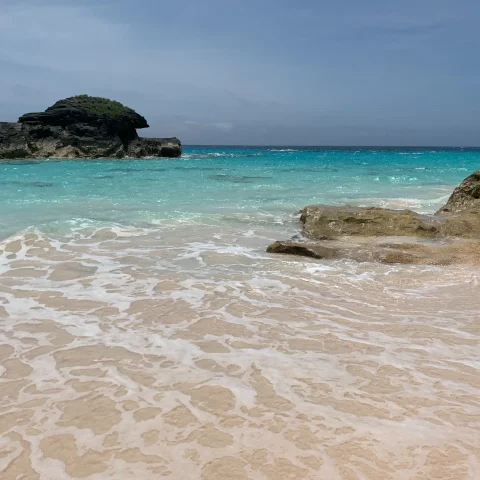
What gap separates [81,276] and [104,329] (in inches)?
86.0

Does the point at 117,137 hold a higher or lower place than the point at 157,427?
higher

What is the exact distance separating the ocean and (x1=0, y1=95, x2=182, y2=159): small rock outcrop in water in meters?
48.0

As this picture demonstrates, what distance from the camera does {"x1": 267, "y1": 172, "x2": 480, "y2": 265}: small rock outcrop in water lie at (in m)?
7.65

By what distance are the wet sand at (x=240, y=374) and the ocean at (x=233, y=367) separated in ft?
0.05

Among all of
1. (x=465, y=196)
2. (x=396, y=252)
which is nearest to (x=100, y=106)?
(x=465, y=196)

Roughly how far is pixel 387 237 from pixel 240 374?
19.5 feet

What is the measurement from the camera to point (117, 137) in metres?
55.8

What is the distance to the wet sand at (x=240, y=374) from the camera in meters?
2.75

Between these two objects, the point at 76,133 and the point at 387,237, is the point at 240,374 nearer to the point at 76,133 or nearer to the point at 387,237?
the point at 387,237

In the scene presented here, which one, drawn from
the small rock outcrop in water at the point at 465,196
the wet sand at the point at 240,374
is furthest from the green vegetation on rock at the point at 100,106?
the wet sand at the point at 240,374

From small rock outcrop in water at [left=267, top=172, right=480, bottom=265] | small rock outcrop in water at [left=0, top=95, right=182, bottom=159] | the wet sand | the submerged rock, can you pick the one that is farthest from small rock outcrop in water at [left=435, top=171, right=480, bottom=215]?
small rock outcrop in water at [left=0, top=95, right=182, bottom=159]

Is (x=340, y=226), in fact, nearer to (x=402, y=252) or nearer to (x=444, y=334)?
(x=402, y=252)

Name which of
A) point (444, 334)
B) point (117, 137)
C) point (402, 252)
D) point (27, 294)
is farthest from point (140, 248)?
point (117, 137)

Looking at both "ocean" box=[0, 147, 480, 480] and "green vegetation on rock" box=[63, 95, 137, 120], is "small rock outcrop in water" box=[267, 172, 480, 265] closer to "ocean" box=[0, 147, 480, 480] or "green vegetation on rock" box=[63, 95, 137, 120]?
"ocean" box=[0, 147, 480, 480]
